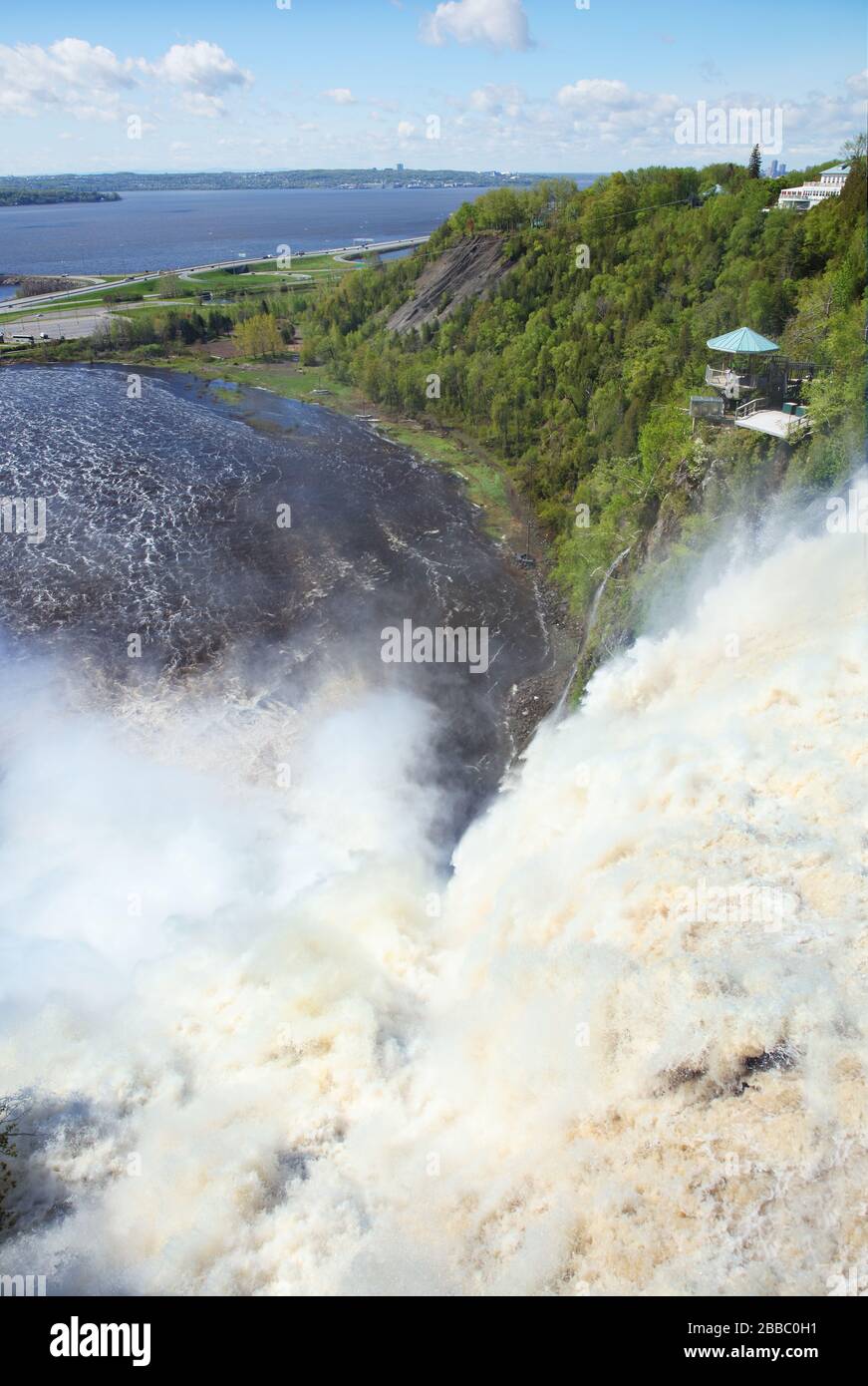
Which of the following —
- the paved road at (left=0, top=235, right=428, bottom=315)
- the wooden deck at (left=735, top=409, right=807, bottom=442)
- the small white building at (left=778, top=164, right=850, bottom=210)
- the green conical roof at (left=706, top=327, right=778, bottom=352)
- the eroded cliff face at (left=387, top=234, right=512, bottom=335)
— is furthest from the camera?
the paved road at (left=0, top=235, right=428, bottom=315)

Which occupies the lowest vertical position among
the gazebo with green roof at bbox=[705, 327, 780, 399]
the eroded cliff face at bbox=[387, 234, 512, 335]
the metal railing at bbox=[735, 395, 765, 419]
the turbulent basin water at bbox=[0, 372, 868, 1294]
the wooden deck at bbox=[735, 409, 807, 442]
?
the turbulent basin water at bbox=[0, 372, 868, 1294]

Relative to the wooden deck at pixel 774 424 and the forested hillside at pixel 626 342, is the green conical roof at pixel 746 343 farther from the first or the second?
the wooden deck at pixel 774 424

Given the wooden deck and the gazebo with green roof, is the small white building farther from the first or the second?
the wooden deck

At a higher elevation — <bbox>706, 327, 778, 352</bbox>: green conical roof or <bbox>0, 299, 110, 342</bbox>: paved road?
<bbox>0, 299, 110, 342</bbox>: paved road

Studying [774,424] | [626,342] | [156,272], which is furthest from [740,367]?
[156,272]

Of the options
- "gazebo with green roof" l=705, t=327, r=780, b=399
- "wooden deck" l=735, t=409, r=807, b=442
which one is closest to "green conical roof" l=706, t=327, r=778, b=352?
"gazebo with green roof" l=705, t=327, r=780, b=399
